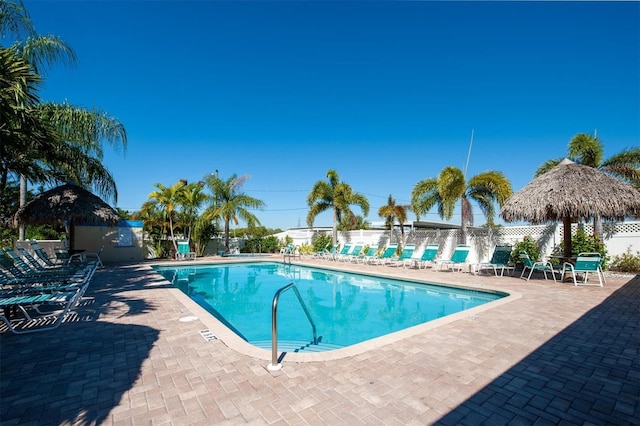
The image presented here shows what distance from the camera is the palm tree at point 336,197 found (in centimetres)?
1969

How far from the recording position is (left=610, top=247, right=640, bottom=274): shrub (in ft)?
35.8

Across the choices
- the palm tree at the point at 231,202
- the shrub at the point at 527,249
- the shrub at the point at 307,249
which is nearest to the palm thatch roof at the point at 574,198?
the shrub at the point at 527,249

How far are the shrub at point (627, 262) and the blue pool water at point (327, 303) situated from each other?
6.83 meters

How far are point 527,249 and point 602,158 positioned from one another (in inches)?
226

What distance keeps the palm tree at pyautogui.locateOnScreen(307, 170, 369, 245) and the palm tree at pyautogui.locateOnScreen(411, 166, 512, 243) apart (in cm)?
625

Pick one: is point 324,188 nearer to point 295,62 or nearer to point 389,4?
point 295,62

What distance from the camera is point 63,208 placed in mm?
11859

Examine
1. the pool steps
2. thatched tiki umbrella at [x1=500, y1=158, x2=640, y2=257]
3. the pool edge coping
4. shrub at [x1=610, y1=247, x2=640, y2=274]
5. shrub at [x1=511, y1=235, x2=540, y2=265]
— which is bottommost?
the pool steps

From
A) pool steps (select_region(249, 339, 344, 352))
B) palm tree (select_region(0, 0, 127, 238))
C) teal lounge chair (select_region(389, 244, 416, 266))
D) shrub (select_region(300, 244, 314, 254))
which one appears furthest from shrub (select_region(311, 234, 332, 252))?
pool steps (select_region(249, 339, 344, 352))

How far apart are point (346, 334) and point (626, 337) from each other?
423 cm

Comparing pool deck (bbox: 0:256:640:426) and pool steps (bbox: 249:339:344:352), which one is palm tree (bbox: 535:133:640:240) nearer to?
pool deck (bbox: 0:256:640:426)

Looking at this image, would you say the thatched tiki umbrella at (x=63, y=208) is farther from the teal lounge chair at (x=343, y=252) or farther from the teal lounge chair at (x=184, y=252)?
the teal lounge chair at (x=343, y=252)

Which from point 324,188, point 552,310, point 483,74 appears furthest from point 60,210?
point 483,74

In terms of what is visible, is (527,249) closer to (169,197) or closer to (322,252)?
(322,252)
